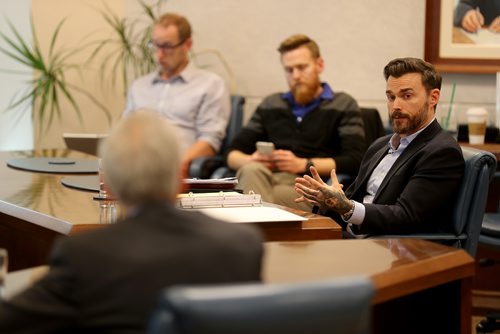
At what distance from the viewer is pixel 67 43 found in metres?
6.34

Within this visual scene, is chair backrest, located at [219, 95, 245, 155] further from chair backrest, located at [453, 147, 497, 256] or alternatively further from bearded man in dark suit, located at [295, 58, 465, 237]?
chair backrest, located at [453, 147, 497, 256]

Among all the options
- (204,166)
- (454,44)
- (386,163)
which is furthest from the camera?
(454,44)

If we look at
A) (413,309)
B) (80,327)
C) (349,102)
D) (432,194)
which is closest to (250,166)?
(349,102)

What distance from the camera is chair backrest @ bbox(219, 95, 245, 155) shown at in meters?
5.63

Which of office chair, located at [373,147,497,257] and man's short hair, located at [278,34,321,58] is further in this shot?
man's short hair, located at [278,34,321,58]

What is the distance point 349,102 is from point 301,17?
2.95 ft

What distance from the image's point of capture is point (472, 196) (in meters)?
3.24

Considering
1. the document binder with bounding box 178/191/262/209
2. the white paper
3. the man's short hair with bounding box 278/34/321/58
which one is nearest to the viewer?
the white paper

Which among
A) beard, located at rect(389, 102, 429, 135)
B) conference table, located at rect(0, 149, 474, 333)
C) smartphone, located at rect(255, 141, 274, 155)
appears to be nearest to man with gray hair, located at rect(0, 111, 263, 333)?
conference table, located at rect(0, 149, 474, 333)

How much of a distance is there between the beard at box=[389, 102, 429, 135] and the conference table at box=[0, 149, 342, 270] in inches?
21.0

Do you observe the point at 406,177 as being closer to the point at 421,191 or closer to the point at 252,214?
the point at 421,191

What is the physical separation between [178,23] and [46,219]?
282 centimetres

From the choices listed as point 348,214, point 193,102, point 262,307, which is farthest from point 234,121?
point 262,307

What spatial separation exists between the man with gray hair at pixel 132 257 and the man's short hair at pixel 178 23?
399cm
